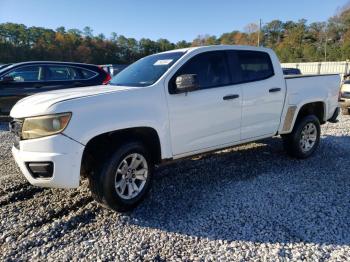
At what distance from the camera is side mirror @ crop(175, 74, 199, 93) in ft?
12.9

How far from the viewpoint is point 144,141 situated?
13.3ft

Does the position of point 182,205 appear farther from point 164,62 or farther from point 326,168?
point 326,168

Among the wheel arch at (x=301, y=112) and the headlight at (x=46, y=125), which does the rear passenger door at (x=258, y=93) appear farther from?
the headlight at (x=46, y=125)

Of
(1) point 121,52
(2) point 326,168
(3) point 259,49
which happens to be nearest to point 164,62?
(3) point 259,49

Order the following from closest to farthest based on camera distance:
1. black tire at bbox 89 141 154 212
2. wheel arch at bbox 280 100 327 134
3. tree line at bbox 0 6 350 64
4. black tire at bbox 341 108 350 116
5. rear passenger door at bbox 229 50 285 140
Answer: black tire at bbox 89 141 154 212 → rear passenger door at bbox 229 50 285 140 → wheel arch at bbox 280 100 327 134 → black tire at bbox 341 108 350 116 → tree line at bbox 0 6 350 64

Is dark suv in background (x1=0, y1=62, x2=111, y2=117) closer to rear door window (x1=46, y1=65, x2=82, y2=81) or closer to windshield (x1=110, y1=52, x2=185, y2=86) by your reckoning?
rear door window (x1=46, y1=65, x2=82, y2=81)

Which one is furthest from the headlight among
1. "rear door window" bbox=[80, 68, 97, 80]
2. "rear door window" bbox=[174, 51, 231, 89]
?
"rear door window" bbox=[80, 68, 97, 80]

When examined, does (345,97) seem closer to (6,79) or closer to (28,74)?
(28,74)

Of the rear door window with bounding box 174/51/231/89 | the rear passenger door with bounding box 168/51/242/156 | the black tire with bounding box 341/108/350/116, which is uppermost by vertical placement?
the rear door window with bounding box 174/51/231/89

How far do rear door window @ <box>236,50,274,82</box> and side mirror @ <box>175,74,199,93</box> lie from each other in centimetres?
119

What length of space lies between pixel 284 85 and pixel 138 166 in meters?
2.88

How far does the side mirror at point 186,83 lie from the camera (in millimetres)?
3924

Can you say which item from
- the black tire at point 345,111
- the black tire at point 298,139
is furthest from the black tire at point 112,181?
the black tire at point 345,111

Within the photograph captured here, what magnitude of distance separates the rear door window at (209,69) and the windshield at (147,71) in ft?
0.67
